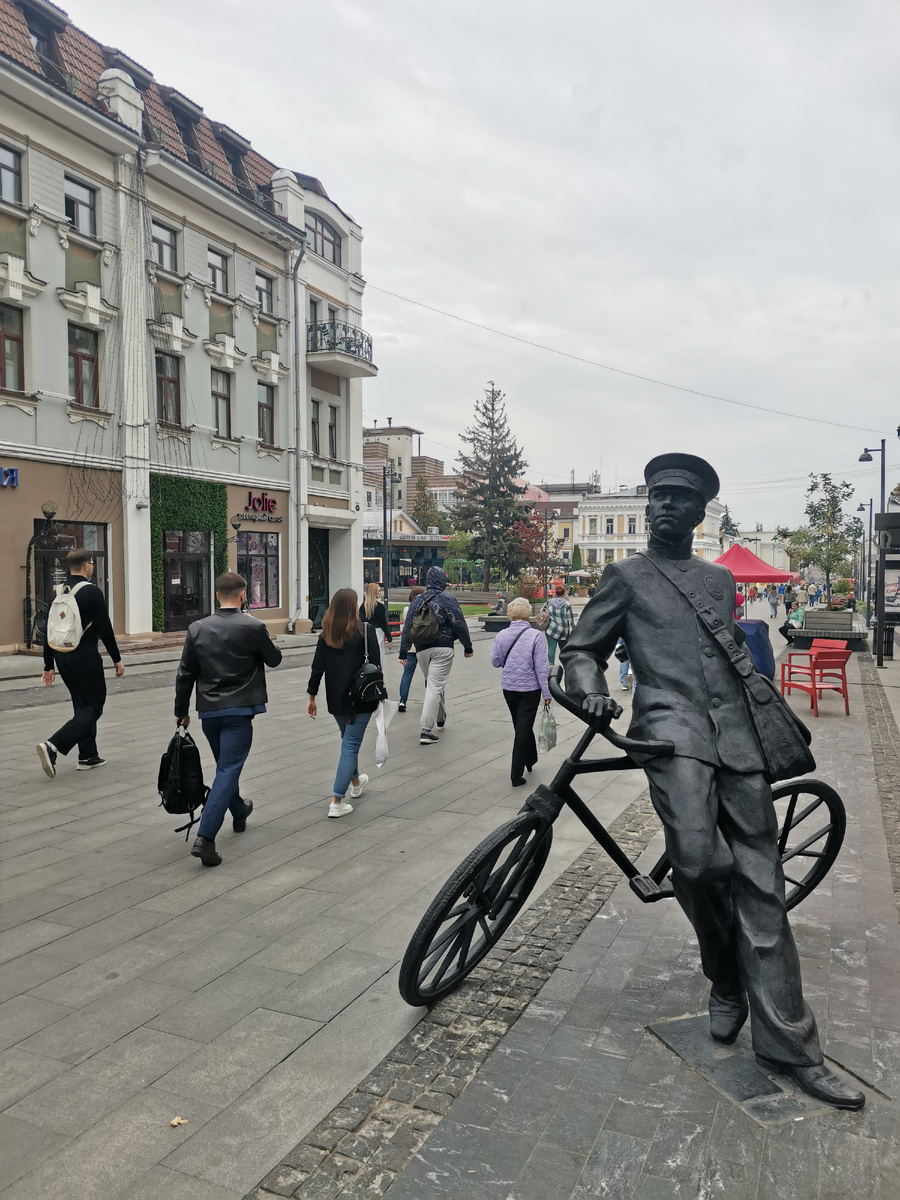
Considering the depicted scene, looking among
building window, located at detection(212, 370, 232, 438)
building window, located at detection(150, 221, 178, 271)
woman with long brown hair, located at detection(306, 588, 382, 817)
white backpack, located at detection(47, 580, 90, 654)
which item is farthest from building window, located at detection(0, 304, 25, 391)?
woman with long brown hair, located at detection(306, 588, 382, 817)

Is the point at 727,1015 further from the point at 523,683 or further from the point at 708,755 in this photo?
the point at 523,683

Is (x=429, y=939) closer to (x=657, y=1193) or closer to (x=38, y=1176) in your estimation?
(x=657, y=1193)

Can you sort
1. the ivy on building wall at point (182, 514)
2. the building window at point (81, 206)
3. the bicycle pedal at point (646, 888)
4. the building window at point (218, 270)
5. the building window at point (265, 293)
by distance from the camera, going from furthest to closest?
the building window at point (265, 293) → the building window at point (218, 270) → the ivy on building wall at point (182, 514) → the building window at point (81, 206) → the bicycle pedal at point (646, 888)

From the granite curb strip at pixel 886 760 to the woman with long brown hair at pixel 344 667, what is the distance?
3586 millimetres

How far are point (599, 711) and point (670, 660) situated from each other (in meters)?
0.40

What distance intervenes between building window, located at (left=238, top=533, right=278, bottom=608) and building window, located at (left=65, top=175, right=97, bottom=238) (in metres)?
8.27

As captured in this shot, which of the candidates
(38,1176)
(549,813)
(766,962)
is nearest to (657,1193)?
(766,962)

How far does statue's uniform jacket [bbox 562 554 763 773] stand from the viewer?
315cm

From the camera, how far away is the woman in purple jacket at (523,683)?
24.7 feet

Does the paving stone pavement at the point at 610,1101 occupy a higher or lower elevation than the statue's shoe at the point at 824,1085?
lower

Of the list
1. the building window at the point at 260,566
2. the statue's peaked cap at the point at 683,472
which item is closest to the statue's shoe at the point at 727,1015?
the statue's peaked cap at the point at 683,472

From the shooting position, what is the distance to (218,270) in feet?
77.1

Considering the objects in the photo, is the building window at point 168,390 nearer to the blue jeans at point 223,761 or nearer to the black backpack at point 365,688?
the black backpack at point 365,688

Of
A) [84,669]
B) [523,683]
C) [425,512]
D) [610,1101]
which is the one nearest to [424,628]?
[523,683]
